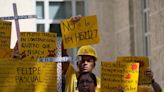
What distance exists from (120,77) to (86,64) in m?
0.41

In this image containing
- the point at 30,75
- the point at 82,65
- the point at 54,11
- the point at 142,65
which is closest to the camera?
the point at 30,75

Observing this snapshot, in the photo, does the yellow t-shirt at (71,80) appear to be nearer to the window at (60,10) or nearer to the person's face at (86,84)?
the person's face at (86,84)

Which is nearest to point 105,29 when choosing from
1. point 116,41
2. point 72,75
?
point 116,41

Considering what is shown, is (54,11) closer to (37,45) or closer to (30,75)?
(37,45)

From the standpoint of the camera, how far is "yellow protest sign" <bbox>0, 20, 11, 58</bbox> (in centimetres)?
686

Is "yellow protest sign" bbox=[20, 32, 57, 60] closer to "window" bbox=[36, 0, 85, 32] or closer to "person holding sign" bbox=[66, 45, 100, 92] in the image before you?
"person holding sign" bbox=[66, 45, 100, 92]

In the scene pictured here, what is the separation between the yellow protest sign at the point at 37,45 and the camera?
658cm

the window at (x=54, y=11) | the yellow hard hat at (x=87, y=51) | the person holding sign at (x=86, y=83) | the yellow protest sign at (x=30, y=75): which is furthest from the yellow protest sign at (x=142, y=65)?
the window at (x=54, y=11)

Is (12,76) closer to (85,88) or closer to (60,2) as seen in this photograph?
(85,88)

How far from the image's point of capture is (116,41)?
12.6 meters

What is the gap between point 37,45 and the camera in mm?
6629

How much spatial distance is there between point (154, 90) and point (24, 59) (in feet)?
4.13

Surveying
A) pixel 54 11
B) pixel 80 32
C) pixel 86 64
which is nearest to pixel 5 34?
pixel 80 32

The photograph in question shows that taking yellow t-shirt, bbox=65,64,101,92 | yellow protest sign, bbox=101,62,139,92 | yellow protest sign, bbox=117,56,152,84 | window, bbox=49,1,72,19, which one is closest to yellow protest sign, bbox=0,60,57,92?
yellow protest sign, bbox=101,62,139,92
